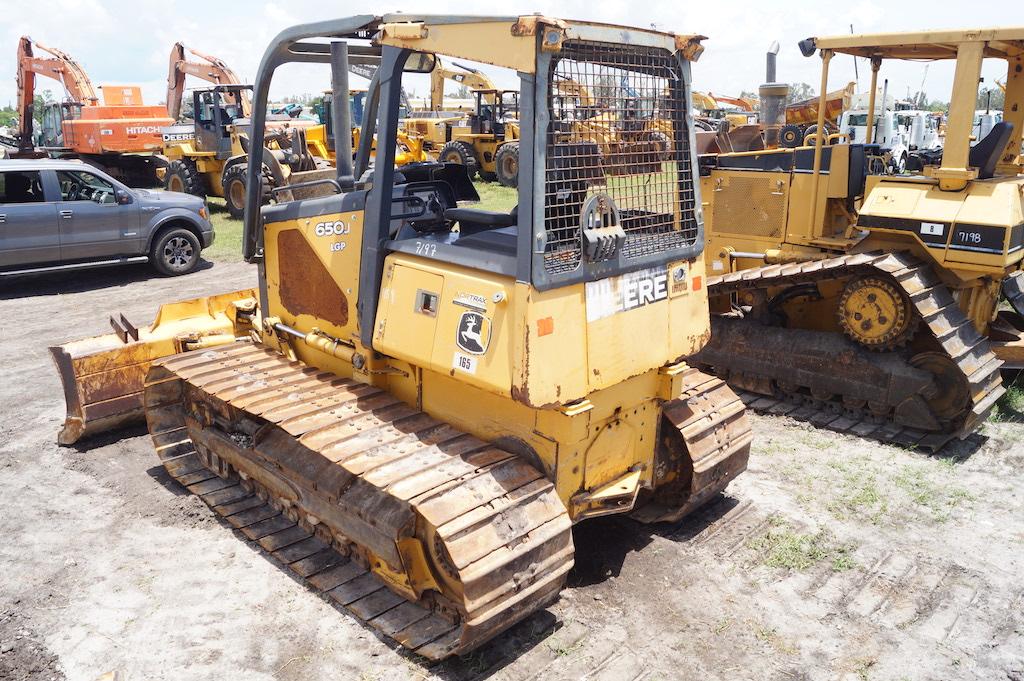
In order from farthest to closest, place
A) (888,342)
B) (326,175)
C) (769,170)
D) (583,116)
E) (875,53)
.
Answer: (769,170) < (875,53) < (888,342) < (326,175) < (583,116)

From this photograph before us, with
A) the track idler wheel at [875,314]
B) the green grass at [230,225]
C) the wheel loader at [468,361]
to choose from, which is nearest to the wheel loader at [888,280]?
the track idler wheel at [875,314]

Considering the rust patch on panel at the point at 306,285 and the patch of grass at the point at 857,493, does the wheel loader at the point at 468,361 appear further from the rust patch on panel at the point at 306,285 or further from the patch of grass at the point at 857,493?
the patch of grass at the point at 857,493

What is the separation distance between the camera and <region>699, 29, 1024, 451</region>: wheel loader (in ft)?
22.2

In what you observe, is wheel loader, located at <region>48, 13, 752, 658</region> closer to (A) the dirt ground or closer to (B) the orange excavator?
(A) the dirt ground

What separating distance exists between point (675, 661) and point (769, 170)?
5.92 meters

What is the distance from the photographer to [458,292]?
411 centimetres

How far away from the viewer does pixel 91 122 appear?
2294 cm

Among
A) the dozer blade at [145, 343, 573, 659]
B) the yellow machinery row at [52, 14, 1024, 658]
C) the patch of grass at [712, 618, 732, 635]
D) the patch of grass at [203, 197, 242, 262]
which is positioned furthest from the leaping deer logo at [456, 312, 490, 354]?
the patch of grass at [203, 197, 242, 262]

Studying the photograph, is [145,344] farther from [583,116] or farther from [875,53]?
[875,53]

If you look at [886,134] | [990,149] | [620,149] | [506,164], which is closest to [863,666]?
[620,149]

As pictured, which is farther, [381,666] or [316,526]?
[316,526]

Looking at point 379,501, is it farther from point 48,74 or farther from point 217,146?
point 48,74

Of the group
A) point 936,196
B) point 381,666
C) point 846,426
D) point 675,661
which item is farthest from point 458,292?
point 936,196

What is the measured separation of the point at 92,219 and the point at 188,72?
40.8 ft
